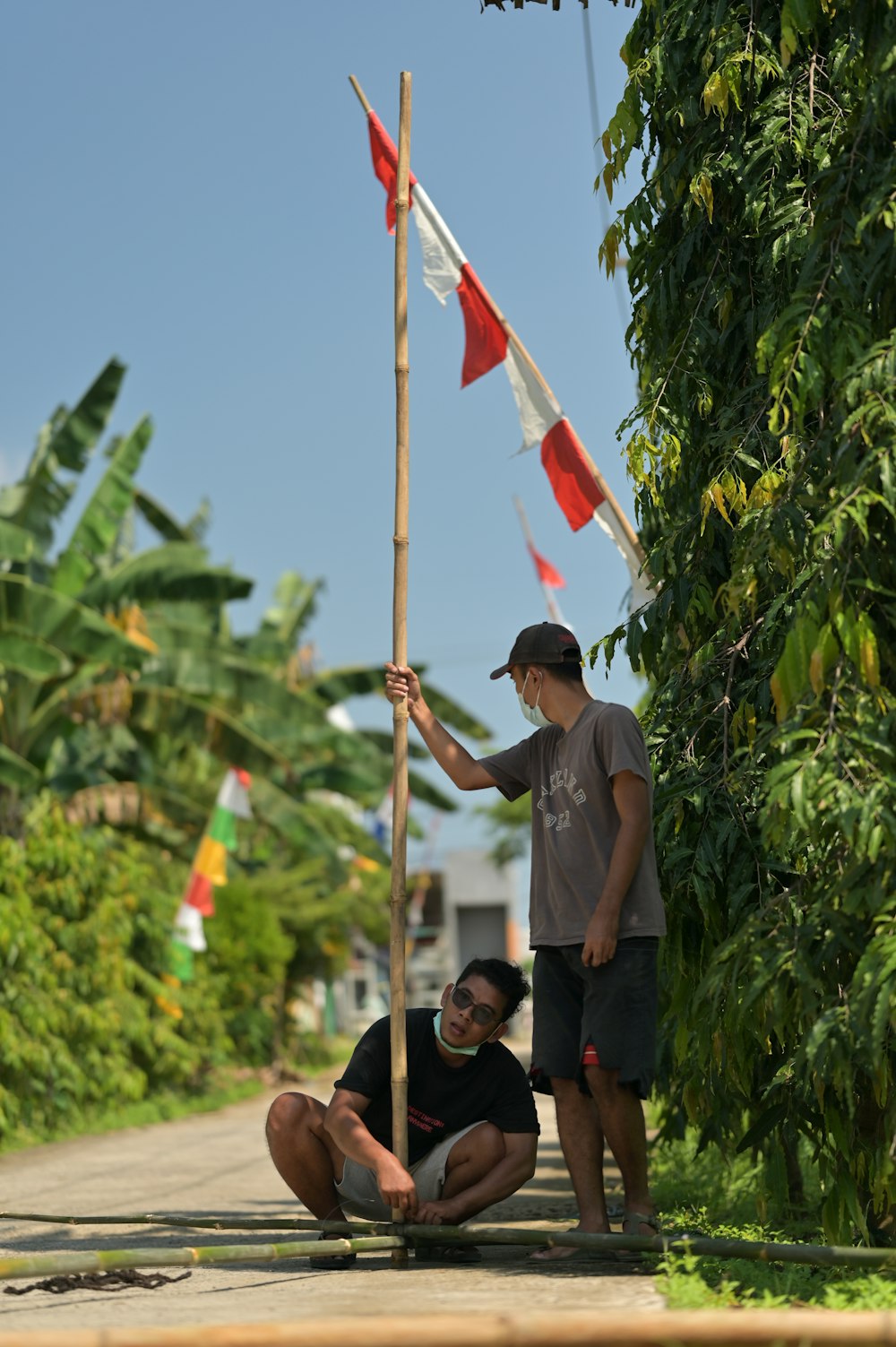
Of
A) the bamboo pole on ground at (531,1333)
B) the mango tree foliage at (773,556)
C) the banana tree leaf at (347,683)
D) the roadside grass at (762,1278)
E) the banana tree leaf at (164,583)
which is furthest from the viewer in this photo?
the banana tree leaf at (347,683)

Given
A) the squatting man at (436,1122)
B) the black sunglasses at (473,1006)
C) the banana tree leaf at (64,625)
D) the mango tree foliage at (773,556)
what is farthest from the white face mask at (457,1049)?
the banana tree leaf at (64,625)

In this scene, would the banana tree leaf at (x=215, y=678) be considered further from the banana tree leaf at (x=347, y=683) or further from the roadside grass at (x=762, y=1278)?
the roadside grass at (x=762, y=1278)

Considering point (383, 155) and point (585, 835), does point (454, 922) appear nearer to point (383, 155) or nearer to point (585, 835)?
point (383, 155)

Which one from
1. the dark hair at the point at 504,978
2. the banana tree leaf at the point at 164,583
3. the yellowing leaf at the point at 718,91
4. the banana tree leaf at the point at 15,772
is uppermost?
the banana tree leaf at the point at 164,583

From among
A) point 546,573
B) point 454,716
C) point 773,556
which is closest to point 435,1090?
point 773,556

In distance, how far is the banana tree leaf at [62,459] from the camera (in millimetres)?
16859

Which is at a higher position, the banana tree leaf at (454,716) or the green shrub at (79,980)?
the banana tree leaf at (454,716)

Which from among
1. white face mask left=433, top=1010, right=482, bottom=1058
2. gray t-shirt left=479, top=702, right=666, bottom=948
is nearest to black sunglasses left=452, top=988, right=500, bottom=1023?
white face mask left=433, top=1010, right=482, bottom=1058

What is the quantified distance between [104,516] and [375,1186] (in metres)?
12.5

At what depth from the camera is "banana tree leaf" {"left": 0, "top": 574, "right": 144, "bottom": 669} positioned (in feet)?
51.1

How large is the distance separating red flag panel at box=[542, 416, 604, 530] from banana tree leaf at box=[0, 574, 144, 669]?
7.81m

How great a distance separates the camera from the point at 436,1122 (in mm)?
5734

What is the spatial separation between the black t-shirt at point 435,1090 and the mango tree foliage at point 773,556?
623 millimetres

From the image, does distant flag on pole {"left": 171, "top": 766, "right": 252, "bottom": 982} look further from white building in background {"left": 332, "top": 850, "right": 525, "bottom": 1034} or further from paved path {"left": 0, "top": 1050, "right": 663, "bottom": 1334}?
white building in background {"left": 332, "top": 850, "right": 525, "bottom": 1034}
